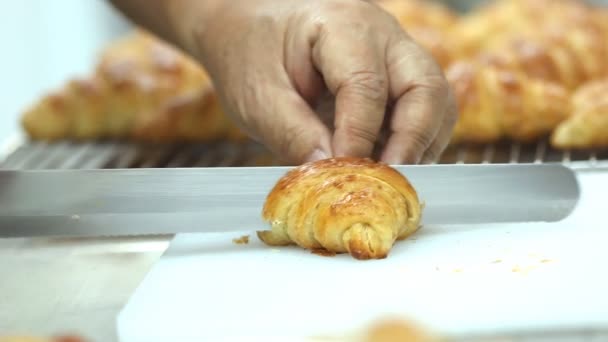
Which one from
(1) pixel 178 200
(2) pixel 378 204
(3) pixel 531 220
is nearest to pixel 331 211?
(2) pixel 378 204

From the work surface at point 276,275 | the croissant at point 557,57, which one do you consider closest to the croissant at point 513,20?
the croissant at point 557,57

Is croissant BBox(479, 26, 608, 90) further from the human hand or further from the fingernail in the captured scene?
the fingernail

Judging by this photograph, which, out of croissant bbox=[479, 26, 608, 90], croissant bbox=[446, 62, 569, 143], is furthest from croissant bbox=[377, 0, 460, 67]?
croissant bbox=[446, 62, 569, 143]

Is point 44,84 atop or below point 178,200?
atop

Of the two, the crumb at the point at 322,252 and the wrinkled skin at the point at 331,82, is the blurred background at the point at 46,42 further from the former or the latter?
the crumb at the point at 322,252

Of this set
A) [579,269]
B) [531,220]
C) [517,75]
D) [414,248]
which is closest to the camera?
[579,269]

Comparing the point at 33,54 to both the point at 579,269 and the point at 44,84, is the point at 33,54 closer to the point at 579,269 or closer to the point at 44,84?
the point at 44,84
